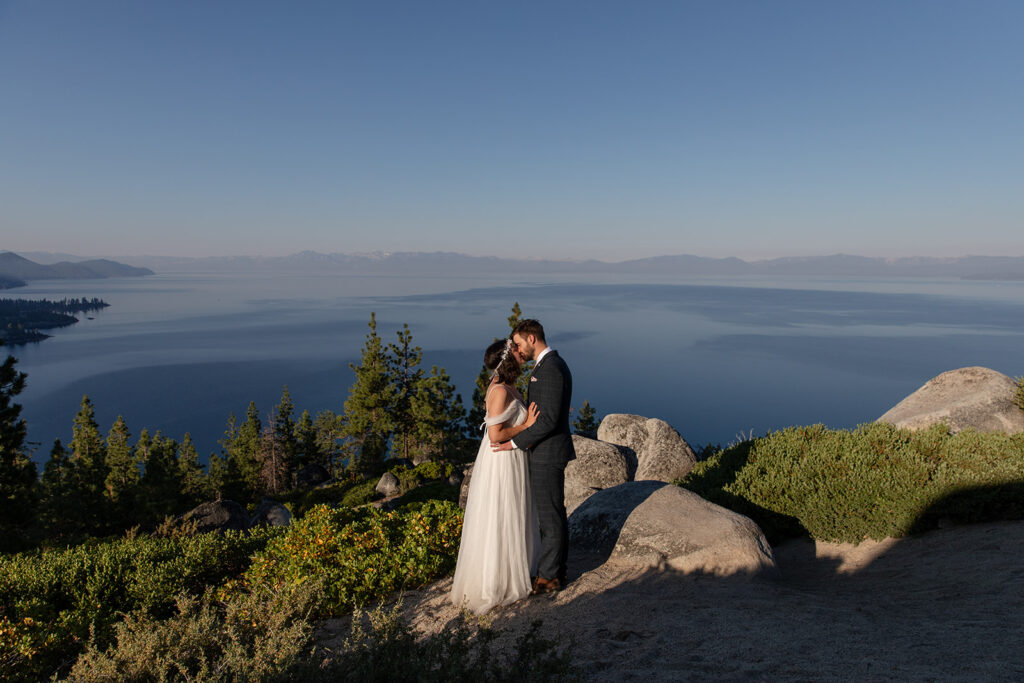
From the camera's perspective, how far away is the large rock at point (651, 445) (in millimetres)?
15211

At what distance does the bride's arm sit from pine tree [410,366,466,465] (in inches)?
1188

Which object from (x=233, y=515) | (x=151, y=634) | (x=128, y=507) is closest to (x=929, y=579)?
(x=151, y=634)

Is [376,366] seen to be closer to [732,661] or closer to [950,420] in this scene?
[950,420]

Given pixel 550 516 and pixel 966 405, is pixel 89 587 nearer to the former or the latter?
pixel 550 516

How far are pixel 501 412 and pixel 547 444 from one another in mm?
595

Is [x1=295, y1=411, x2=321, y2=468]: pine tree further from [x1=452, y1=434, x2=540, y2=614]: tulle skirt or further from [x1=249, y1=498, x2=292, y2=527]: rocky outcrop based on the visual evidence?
[x1=452, y1=434, x2=540, y2=614]: tulle skirt

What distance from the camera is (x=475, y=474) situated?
18.1 feet

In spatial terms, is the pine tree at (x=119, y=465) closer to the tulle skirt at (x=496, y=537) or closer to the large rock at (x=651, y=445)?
the large rock at (x=651, y=445)

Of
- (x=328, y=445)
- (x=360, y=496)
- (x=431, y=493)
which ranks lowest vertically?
(x=328, y=445)

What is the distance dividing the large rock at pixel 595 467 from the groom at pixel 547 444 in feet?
25.9

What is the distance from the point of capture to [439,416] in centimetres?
3606

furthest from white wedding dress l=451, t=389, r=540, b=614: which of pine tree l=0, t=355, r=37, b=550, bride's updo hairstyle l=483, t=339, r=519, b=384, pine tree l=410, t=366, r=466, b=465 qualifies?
pine tree l=0, t=355, r=37, b=550

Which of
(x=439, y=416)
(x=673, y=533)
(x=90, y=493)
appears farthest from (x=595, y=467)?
(x=90, y=493)

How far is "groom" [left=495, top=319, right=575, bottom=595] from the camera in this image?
516 centimetres
